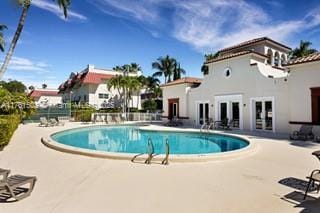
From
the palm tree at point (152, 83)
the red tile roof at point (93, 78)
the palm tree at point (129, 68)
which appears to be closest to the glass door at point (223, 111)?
the palm tree at point (129, 68)

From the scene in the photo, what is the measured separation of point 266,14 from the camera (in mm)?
17891

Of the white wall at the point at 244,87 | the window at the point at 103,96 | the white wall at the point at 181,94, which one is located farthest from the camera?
the window at the point at 103,96

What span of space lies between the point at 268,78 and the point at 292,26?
5.81 m

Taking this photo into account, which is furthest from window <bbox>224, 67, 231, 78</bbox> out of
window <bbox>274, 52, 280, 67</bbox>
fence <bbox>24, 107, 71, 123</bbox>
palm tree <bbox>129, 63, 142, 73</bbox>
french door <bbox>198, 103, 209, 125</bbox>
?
palm tree <bbox>129, 63, 142, 73</bbox>

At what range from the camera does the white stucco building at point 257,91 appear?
53.1 ft

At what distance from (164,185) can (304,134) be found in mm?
12743

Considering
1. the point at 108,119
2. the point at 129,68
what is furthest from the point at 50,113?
the point at 129,68

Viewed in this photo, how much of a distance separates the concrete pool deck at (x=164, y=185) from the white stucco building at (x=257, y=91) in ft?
24.7

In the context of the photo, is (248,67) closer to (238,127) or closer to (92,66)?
(238,127)

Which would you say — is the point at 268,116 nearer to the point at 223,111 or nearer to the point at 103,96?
the point at 223,111

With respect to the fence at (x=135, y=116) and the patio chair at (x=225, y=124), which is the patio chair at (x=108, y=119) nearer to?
the fence at (x=135, y=116)

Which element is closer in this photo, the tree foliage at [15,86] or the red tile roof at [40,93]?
the red tile roof at [40,93]

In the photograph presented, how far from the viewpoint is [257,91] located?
20000 millimetres

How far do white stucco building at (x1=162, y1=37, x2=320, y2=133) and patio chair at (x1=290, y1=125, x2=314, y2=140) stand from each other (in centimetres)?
50
